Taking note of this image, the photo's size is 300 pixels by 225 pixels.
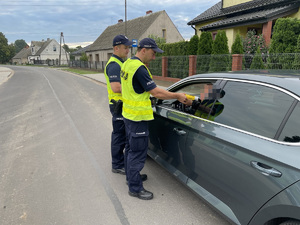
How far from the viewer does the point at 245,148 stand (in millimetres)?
1829

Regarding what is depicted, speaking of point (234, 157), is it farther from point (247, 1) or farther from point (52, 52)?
point (52, 52)

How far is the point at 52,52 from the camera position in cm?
7775

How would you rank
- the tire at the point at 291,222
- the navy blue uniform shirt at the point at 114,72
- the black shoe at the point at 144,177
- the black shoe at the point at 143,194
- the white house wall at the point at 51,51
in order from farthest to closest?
1. the white house wall at the point at 51,51
2. the black shoe at the point at 144,177
3. the navy blue uniform shirt at the point at 114,72
4. the black shoe at the point at 143,194
5. the tire at the point at 291,222

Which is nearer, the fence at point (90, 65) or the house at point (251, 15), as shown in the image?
the house at point (251, 15)

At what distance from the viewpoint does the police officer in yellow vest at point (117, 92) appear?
315 cm

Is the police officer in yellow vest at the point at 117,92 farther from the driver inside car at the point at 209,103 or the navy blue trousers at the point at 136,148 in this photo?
the driver inside car at the point at 209,103

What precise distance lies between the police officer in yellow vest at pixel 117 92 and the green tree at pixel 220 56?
7470mm

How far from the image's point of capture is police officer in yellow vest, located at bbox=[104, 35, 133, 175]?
10.3ft

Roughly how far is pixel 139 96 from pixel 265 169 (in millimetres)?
1461

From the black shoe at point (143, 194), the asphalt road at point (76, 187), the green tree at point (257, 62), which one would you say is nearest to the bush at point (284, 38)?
the green tree at point (257, 62)

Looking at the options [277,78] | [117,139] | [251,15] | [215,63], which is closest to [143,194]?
[117,139]

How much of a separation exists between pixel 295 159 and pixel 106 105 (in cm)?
765

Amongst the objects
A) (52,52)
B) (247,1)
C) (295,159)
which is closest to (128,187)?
(295,159)

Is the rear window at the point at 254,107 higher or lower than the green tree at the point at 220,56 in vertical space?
lower
